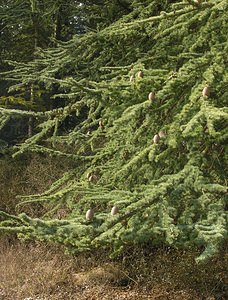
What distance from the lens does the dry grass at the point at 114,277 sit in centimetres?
542

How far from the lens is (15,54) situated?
10602 millimetres

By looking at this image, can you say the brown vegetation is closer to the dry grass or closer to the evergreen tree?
the dry grass

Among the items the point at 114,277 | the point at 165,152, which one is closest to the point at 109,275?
the point at 114,277

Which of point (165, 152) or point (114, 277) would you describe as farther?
point (114, 277)

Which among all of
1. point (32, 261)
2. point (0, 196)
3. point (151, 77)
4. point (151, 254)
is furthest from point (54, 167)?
point (151, 77)

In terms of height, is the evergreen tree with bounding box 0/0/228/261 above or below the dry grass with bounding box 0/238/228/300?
above

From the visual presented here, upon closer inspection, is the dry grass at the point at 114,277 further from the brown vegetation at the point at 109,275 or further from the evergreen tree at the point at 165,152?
the evergreen tree at the point at 165,152

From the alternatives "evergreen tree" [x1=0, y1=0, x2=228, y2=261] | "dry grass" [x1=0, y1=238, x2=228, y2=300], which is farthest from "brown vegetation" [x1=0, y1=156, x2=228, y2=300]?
"evergreen tree" [x1=0, y1=0, x2=228, y2=261]

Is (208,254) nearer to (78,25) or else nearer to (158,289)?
(158,289)

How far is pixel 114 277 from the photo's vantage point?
19.3 ft

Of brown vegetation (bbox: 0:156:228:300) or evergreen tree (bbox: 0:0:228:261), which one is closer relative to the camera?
evergreen tree (bbox: 0:0:228:261)

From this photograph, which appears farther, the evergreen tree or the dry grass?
the dry grass

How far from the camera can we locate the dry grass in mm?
5422

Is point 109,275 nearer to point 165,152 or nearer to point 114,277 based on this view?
point 114,277
